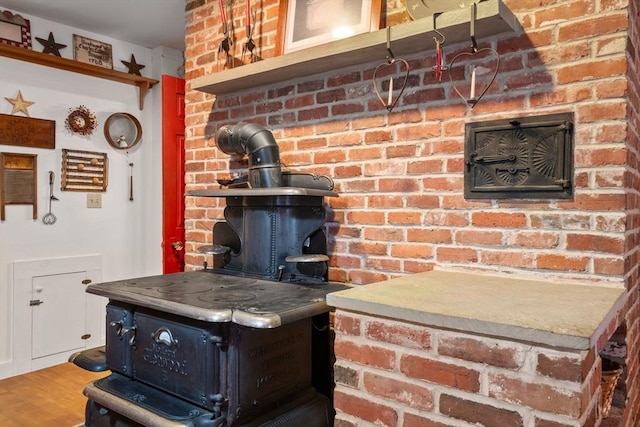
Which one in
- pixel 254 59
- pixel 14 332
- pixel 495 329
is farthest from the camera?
pixel 14 332

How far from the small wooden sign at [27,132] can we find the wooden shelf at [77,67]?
430 mm

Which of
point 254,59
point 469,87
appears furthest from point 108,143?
point 469,87

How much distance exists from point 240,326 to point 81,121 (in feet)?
9.58

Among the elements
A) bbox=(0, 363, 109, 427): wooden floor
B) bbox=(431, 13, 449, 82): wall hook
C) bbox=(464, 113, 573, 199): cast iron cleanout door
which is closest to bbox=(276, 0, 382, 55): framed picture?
bbox=(431, 13, 449, 82): wall hook

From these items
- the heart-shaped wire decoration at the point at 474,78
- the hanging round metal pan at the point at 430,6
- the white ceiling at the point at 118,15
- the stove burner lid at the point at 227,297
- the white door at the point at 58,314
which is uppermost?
the white ceiling at the point at 118,15

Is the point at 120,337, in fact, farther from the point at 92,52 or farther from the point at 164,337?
the point at 92,52

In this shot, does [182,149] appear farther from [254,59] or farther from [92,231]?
[254,59]

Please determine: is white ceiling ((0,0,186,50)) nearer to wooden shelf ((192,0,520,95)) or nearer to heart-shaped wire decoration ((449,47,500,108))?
wooden shelf ((192,0,520,95))

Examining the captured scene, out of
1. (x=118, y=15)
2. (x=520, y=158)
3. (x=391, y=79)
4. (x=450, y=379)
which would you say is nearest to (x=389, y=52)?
(x=391, y=79)

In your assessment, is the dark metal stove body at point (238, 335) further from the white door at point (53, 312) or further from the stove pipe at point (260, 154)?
the white door at point (53, 312)

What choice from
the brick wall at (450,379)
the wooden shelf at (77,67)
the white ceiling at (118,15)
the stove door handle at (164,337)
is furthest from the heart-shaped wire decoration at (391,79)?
the wooden shelf at (77,67)

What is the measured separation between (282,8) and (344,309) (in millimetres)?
1629

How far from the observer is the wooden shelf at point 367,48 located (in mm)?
1644

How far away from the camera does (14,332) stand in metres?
3.37
